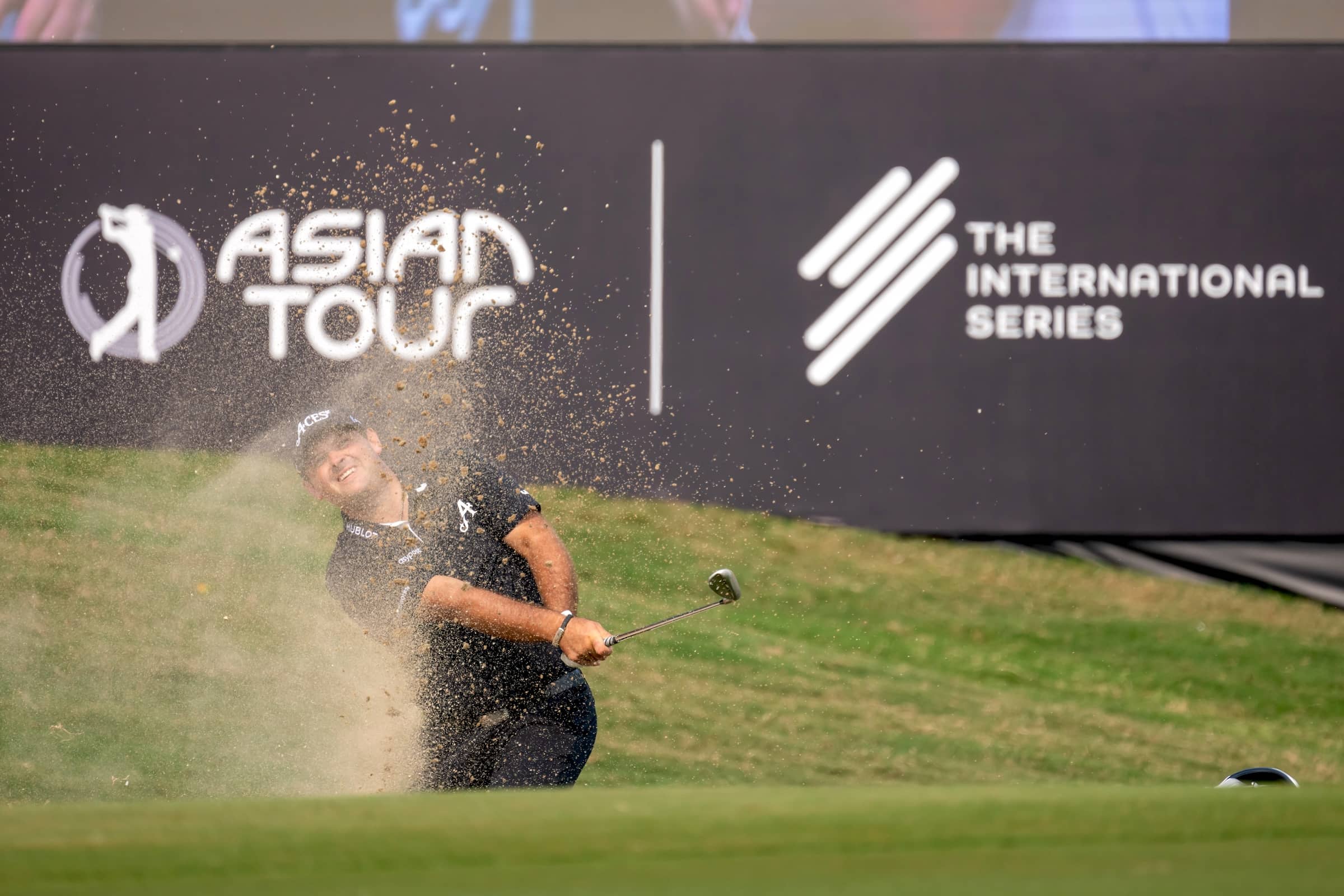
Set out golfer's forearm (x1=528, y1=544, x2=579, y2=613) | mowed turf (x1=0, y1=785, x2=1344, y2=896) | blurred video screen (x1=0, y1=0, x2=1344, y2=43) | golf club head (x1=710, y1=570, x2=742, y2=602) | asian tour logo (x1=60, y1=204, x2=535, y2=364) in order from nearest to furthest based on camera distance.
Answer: mowed turf (x1=0, y1=785, x2=1344, y2=896)
golfer's forearm (x1=528, y1=544, x2=579, y2=613)
golf club head (x1=710, y1=570, x2=742, y2=602)
asian tour logo (x1=60, y1=204, x2=535, y2=364)
blurred video screen (x1=0, y1=0, x2=1344, y2=43)

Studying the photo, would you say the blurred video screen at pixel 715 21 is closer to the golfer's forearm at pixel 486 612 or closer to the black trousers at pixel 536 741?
the golfer's forearm at pixel 486 612

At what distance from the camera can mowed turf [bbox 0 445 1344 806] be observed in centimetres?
682

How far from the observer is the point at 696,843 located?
2.63m

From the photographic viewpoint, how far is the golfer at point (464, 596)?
4473 mm

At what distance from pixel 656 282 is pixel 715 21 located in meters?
1.34

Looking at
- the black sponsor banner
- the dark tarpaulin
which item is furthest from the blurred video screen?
the dark tarpaulin

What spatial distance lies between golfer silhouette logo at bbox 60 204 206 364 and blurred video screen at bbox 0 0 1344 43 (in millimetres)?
918

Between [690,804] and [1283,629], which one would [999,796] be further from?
[1283,629]

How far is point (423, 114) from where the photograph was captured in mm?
7406

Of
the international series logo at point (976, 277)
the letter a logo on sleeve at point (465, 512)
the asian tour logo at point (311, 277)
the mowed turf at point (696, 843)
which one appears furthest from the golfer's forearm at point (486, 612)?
the international series logo at point (976, 277)

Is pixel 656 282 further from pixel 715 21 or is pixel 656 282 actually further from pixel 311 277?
pixel 311 277

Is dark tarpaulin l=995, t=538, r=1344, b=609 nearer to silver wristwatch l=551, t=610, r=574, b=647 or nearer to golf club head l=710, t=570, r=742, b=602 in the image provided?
golf club head l=710, t=570, r=742, b=602

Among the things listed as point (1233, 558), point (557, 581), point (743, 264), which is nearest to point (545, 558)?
point (557, 581)

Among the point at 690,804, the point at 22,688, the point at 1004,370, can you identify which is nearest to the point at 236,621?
the point at 22,688
